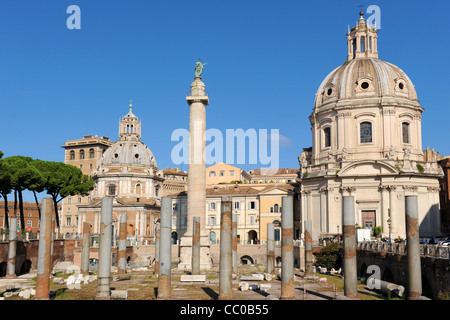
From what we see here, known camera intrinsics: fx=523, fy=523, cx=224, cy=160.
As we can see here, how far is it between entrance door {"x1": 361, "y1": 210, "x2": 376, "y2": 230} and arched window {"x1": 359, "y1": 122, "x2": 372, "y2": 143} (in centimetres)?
833

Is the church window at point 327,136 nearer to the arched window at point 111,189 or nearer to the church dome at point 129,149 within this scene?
the church dome at point 129,149

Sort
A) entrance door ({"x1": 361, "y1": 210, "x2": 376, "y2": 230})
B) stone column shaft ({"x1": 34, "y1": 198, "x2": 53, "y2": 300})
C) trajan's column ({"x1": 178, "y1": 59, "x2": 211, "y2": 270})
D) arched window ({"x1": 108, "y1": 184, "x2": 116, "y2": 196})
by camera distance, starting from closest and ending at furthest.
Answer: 1. stone column shaft ({"x1": 34, "y1": 198, "x2": 53, "y2": 300})
2. trajan's column ({"x1": 178, "y1": 59, "x2": 211, "y2": 270})
3. entrance door ({"x1": 361, "y1": 210, "x2": 376, "y2": 230})
4. arched window ({"x1": 108, "y1": 184, "x2": 116, "y2": 196})

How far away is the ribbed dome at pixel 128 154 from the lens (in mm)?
90250

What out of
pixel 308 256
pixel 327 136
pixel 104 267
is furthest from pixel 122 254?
pixel 327 136

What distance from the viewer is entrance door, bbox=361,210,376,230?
2285 inches

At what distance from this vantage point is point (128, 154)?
9056 cm

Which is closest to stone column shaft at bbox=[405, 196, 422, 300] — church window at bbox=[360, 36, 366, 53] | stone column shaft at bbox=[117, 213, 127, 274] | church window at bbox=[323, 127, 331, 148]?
stone column shaft at bbox=[117, 213, 127, 274]

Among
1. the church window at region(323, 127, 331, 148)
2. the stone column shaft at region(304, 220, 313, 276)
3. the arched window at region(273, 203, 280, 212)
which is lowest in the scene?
the stone column shaft at region(304, 220, 313, 276)

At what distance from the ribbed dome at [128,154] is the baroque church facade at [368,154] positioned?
1393 inches

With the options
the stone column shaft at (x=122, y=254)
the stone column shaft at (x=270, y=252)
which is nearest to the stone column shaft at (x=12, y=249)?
the stone column shaft at (x=122, y=254)

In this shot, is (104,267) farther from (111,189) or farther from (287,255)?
(111,189)

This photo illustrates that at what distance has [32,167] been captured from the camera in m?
58.7

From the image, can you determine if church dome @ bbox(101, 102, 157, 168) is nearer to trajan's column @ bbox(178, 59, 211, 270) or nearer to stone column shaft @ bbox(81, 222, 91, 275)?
trajan's column @ bbox(178, 59, 211, 270)

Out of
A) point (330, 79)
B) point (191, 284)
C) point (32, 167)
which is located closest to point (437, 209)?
point (330, 79)
